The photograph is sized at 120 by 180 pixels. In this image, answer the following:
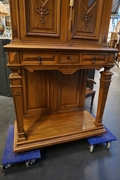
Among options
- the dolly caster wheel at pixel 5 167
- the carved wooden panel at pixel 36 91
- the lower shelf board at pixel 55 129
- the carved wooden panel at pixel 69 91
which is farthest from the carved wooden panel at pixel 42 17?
the dolly caster wheel at pixel 5 167

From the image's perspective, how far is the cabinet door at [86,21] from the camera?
1107mm

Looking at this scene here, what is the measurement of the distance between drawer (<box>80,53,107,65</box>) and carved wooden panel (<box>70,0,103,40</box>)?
8.1 inches

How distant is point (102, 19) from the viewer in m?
1.21

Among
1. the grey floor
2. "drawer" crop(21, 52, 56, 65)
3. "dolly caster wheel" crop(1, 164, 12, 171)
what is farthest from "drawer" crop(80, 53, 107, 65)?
"dolly caster wheel" crop(1, 164, 12, 171)

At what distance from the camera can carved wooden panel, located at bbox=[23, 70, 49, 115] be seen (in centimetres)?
146

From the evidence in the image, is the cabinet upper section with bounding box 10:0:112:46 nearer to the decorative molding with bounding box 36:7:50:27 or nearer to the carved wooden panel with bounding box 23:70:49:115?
the decorative molding with bounding box 36:7:50:27

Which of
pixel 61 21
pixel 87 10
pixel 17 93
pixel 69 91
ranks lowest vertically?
pixel 69 91

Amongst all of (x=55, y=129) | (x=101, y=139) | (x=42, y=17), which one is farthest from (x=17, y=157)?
(x=42, y=17)

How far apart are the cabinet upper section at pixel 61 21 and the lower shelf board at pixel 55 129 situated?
94cm

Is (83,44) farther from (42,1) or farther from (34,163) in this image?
(34,163)

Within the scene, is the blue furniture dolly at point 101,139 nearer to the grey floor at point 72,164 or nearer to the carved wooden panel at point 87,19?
the grey floor at point 72,164

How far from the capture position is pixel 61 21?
109 centimetres

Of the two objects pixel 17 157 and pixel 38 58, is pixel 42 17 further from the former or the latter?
pixel 17 157

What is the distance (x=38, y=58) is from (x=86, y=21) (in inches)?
23.9
